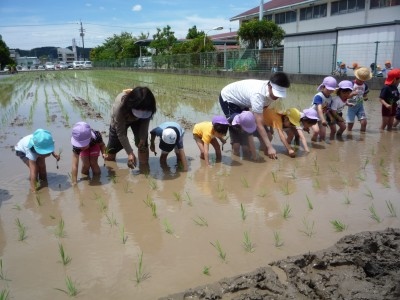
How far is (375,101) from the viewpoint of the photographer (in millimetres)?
9461

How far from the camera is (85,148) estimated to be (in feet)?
12.8

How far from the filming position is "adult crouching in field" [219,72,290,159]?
4176mm

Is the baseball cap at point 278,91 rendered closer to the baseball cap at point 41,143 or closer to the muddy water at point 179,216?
the muddy water at point 179,216

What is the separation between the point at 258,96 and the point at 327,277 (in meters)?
2.75

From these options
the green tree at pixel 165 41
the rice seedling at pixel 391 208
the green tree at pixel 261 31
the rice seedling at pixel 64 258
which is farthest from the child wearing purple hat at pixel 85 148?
the green tree at pixel 165 41

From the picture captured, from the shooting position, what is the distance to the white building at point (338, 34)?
13.6m

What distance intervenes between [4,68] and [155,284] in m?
59.1

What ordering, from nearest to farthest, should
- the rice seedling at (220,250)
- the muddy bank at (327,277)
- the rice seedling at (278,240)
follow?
1. the muddy bank at (327,277)
2. the rice seedling at (220,250)
3. the rice seedling at (278,240)

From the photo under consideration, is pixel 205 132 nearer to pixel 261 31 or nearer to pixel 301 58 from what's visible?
pixel 301 58

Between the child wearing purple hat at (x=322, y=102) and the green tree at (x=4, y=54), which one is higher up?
the green tree at (x=4, y=54)

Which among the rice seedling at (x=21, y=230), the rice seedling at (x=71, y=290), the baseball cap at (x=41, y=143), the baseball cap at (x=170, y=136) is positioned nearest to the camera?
the rice seedling at (x=71, y=290)

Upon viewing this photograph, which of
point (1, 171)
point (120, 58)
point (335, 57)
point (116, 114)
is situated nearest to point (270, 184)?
point (116, 114)

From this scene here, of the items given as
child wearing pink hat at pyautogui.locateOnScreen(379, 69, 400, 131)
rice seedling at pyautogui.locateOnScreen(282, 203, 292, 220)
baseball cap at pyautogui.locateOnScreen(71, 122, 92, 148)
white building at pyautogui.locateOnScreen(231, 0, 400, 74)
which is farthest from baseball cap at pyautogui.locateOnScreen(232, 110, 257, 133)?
white building at pyautogui.locateOnScreen(231, 0, 400, 74)

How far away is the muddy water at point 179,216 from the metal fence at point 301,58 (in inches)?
395
